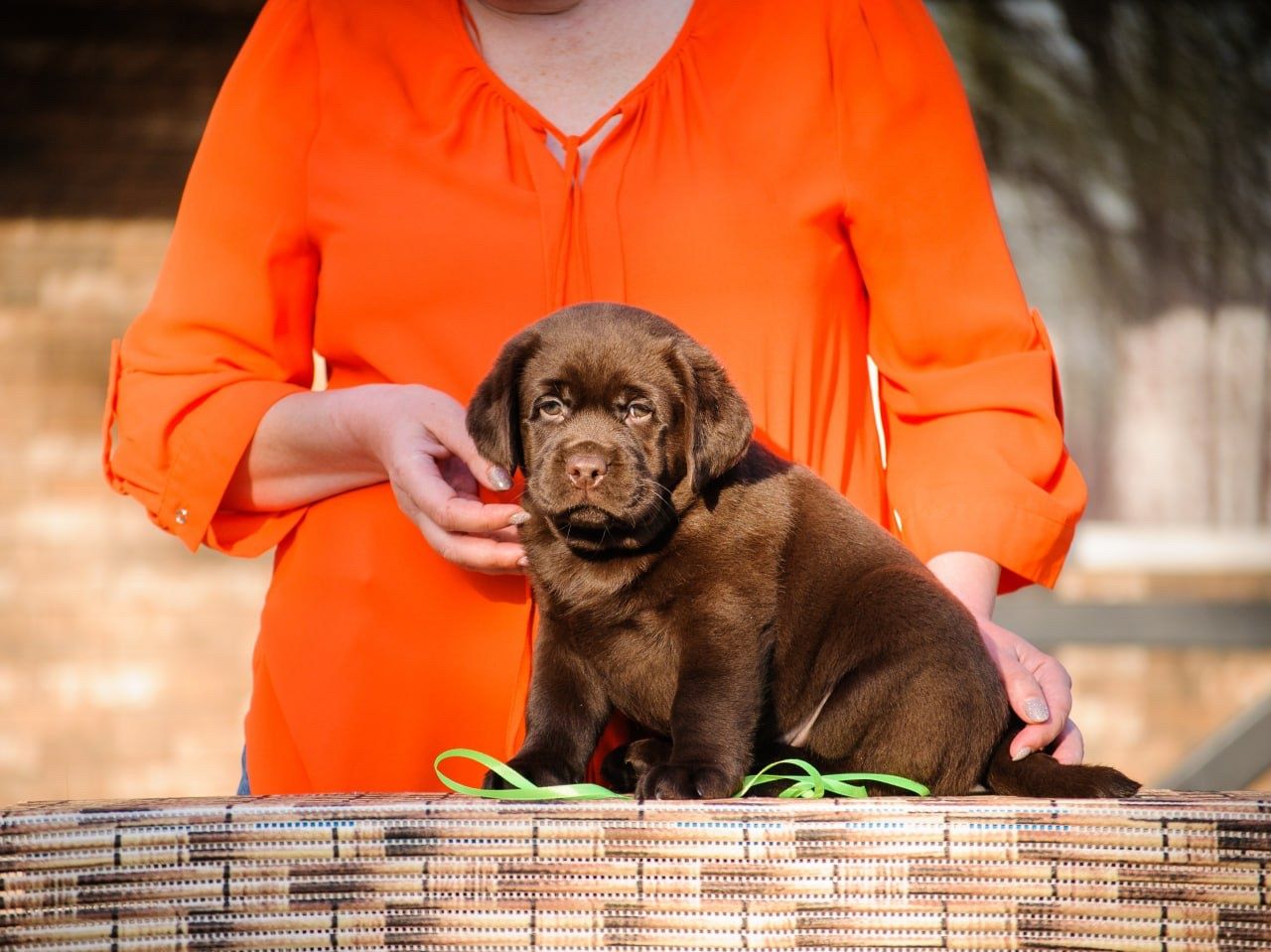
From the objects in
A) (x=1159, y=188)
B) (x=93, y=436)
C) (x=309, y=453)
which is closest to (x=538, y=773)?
(x=309, y=453)

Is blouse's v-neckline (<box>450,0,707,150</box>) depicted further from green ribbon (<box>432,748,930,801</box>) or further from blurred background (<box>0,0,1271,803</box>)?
blurred background (<box>0,0,1271,803</box>)

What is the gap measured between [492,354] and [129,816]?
1.04 meters

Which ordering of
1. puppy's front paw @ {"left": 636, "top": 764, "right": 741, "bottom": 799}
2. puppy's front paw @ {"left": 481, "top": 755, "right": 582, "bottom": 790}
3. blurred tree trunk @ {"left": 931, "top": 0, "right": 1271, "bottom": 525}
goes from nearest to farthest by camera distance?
puppy's front paw @ {"left": 636, "top": 764, "right": 741, "bottom": 799}
puppy's front paw @ {"left": 481, "top": 755, "right": 582, "bottom": 790}
blurred tree trunk @ {"left": 931, "top": 0, "right": 1271, "bottom": 525}

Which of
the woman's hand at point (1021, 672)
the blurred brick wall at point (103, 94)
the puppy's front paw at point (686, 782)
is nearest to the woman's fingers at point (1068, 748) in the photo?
the woman's hand at point (1021, 672)

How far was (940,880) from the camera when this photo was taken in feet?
4.41

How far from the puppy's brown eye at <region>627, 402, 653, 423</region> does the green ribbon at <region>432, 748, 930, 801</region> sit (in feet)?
1.78

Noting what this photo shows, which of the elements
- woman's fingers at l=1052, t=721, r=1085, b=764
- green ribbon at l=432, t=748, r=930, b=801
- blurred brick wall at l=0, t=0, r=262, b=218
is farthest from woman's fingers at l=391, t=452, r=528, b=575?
blurred brick wall at l=0, t=0, r=262, b=218

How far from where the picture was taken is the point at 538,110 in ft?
7.61

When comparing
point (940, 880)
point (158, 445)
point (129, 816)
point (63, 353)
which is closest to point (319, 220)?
point (158, 445)

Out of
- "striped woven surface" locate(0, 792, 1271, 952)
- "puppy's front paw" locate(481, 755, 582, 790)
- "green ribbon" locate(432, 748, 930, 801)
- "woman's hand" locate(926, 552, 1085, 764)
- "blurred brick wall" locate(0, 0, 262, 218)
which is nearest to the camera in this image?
"striped woven surface" locate(0, 792, 1271, 952)

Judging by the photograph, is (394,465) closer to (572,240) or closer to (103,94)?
(572,240)

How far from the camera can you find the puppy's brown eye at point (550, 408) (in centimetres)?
211

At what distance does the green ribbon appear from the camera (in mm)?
1560

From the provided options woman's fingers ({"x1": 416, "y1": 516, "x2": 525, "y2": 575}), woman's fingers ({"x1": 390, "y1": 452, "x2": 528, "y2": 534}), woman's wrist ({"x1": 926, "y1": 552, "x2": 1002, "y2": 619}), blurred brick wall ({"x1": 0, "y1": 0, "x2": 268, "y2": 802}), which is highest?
woman's fingers ({"x1": 390, "y1": 452, "x2": 528, "y2": 534})
